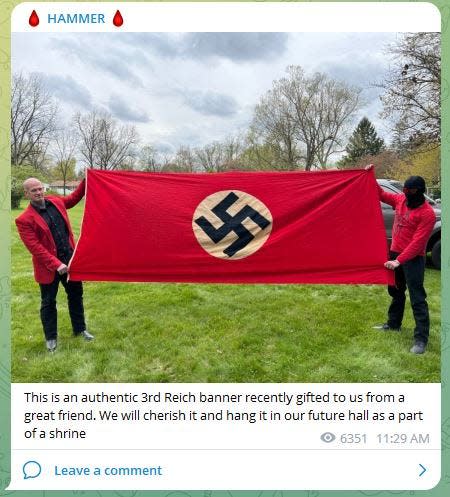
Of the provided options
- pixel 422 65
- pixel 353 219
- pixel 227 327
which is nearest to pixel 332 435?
pixel 227 327

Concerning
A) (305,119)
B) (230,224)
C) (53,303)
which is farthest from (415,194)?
(305,119)

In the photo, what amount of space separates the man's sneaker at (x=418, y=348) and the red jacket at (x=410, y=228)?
0.89 m

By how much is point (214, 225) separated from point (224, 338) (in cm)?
128

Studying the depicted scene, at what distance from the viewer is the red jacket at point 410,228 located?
3381 mm

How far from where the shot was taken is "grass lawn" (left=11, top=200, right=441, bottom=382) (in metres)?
3.20

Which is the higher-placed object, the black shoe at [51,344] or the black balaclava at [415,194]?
the black balaclava at [415,194]

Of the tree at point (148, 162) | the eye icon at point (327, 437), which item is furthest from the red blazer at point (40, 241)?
the tree at point (148, 162)

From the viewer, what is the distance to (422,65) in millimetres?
5883

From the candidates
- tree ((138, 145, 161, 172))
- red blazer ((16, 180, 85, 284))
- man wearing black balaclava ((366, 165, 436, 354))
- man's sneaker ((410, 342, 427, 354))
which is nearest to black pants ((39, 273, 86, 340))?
red blazer ((16, 180, 85, 284))

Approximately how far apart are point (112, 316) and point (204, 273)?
1.59 m

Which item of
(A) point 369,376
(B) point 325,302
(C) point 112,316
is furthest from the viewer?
(B) point 325,302

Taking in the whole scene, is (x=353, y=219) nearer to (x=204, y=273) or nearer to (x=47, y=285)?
(x=204, y=273)

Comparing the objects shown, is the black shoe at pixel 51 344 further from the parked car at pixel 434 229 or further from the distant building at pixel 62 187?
the parked car at pixel 434 229

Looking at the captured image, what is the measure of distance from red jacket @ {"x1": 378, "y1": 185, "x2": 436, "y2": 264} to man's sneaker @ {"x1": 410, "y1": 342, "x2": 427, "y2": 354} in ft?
2.91
